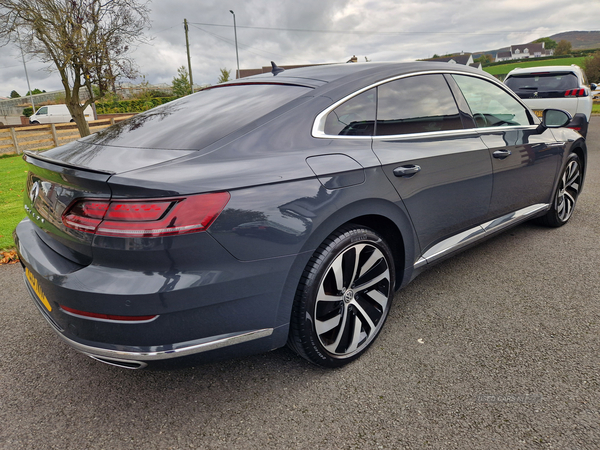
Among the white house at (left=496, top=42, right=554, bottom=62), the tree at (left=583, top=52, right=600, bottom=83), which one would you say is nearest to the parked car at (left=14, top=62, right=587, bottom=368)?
the tree at (left=583, top=52, right=600, bottom=83)

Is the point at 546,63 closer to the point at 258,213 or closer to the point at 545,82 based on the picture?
the point at 545,82

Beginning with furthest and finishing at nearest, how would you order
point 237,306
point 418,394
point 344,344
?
point 344,344 < point 418,394 < point 237,306

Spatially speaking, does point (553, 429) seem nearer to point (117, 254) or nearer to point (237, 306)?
point (237, 306)

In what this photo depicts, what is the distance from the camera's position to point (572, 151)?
14.1ft

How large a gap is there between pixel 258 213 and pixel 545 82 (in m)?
9.49

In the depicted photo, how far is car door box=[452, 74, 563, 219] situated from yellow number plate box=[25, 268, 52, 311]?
9.44 ft

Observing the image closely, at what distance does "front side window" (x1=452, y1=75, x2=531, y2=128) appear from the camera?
3.11 m

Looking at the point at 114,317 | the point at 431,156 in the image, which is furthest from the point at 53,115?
the point at 114,317

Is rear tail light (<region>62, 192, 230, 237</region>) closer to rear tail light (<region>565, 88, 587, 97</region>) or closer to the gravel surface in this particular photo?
the gravel surface

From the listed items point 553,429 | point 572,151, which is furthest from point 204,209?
point 572,151

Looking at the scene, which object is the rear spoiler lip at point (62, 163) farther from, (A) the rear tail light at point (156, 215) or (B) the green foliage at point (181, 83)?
(B) the green foliage at point (181, 83)

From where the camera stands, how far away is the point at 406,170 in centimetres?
243

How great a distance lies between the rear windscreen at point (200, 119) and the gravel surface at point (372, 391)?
4.09ft

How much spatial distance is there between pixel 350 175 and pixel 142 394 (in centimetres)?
153
